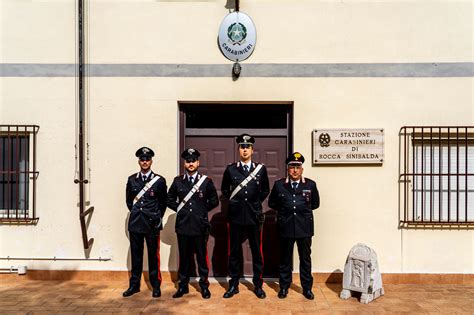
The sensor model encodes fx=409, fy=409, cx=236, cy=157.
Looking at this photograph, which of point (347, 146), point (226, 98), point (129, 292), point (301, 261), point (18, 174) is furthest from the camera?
point (18, 174)

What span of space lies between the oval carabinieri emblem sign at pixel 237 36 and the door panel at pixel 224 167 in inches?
47.8

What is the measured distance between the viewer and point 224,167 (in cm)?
598

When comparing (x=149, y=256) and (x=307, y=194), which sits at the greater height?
(x=307, y=194)

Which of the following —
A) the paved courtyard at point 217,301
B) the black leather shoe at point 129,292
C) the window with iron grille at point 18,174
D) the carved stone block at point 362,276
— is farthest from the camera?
the window with iron grille at point 18,174

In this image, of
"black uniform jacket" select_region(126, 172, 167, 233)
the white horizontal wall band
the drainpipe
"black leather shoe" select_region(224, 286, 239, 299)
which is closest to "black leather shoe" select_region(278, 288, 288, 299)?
"black leather shoe" select_region(224, 286, 239, 299)

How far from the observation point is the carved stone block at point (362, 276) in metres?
5.00

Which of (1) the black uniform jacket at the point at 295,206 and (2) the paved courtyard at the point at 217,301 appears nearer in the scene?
(2) the paved courtyard at the point at 217,301

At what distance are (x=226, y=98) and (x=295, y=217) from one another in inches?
77.7

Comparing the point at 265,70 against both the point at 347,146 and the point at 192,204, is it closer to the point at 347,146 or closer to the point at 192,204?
the point at 347,146

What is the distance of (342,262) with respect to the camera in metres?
5.80

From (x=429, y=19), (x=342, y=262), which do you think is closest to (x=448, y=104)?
(x=429, y=19)

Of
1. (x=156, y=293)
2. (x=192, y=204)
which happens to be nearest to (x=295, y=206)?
(x=192, y=204)

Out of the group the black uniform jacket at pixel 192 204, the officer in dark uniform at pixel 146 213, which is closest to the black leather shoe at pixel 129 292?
the officer in dark uniform at pixel 146 213

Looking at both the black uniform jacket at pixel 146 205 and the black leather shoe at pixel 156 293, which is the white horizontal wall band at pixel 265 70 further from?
→ the black leather shoe at pixel 156 293
